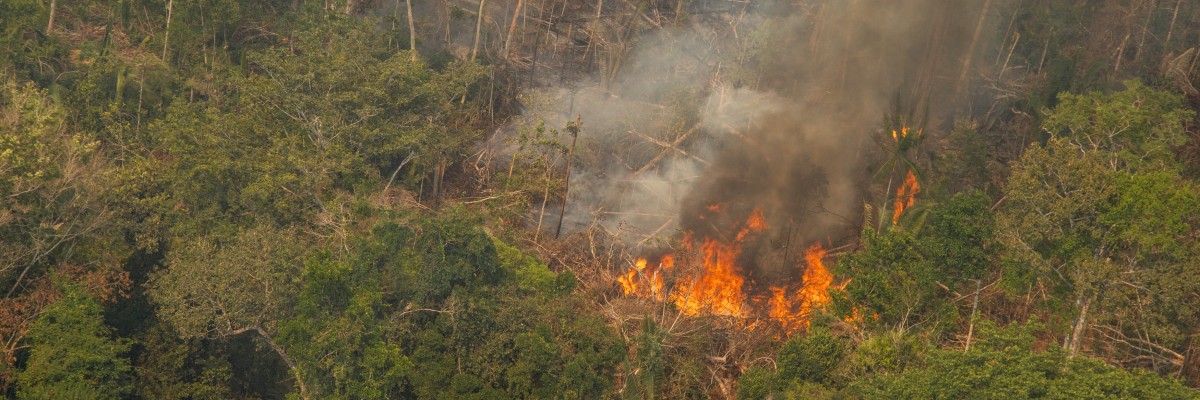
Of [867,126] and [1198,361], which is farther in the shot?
[867,126]

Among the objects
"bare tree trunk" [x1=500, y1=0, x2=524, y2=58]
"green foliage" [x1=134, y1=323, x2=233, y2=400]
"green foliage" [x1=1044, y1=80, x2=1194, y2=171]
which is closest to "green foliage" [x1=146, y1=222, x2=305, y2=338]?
"green foliage" [x1=134, y1=323, x2=233, y2=400]

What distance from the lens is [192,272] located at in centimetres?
3228

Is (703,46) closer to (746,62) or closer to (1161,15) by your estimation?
(746,62)

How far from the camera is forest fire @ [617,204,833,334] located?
115ft

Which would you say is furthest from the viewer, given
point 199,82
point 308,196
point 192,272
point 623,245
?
point 199,82

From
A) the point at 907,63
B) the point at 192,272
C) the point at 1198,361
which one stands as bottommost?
the point at 192,272

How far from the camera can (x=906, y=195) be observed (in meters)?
36.8

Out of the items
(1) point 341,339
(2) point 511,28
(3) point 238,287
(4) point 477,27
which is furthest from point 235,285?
(2) point 511,28

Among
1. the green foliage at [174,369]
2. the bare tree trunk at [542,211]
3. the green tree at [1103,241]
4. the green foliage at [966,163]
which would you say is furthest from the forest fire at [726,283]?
the green foliage at [174,369]

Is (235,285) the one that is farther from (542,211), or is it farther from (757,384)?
(757,384)

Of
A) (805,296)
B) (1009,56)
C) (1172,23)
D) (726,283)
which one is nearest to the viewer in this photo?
(805,296)

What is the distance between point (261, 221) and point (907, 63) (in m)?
18.0

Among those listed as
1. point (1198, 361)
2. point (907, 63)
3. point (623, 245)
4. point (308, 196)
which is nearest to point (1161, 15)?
point (907, 63)

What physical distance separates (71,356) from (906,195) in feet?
68.4
